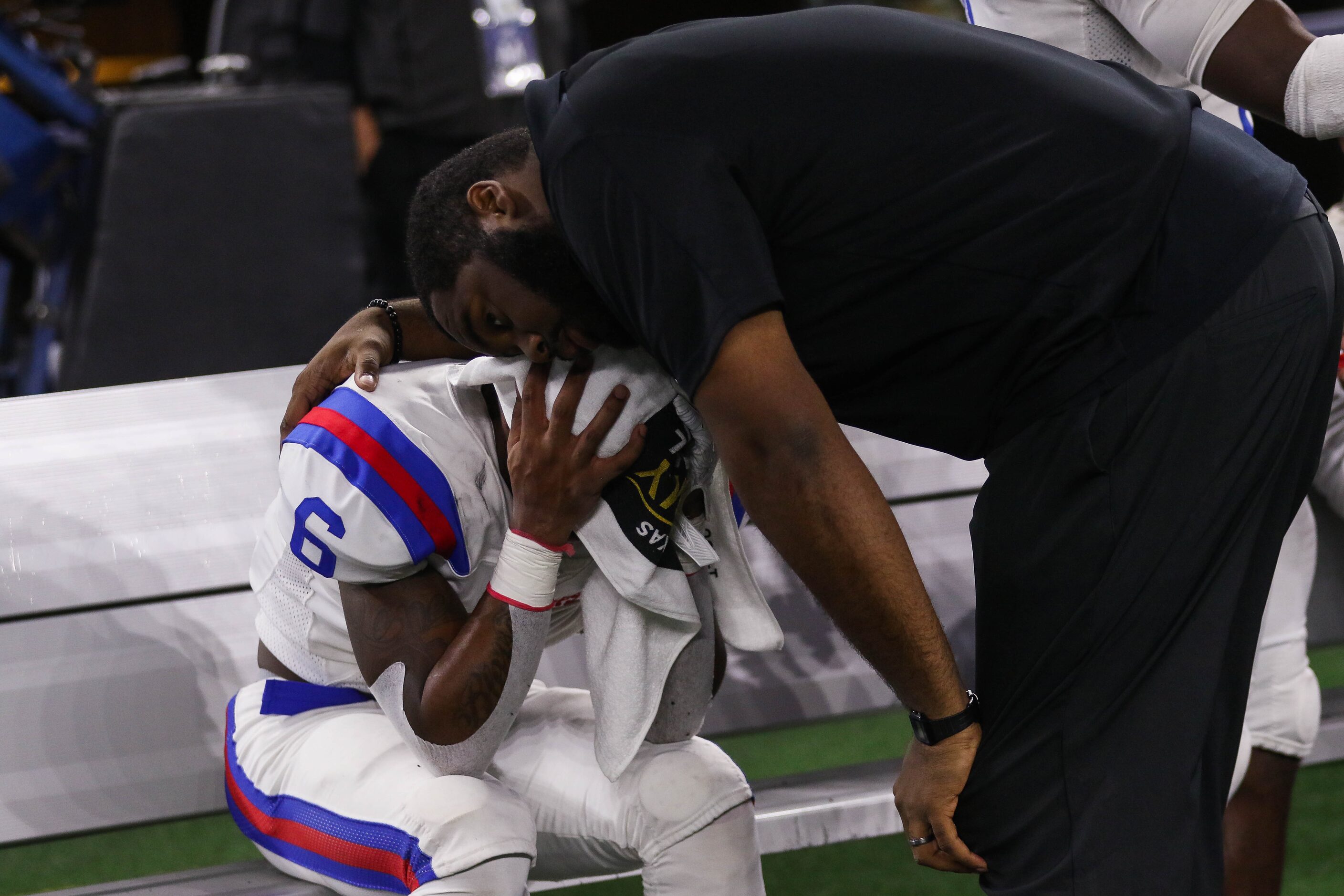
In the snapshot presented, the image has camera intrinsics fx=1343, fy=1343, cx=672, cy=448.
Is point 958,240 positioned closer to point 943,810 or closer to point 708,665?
point 943,810

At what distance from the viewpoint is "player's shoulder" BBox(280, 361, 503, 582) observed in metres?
1.45

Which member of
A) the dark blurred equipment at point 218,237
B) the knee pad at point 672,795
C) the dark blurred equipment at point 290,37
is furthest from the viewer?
the dark blurred equipment at point 290,37

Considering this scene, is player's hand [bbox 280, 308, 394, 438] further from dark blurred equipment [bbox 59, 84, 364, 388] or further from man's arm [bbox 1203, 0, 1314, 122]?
dark blurred equipment [bbox 59, 84, 364, 388]

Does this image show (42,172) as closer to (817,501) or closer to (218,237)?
(218,237)

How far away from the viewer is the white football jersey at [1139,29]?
1.46 meters

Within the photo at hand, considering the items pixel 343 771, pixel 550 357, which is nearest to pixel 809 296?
pixel 550 357

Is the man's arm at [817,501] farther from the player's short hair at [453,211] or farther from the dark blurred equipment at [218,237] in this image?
the dark blurred equipment at [218,237]

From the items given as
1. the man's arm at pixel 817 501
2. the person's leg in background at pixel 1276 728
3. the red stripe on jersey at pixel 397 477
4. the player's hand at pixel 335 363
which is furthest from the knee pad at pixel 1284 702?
the player's hand at pixel 335 363

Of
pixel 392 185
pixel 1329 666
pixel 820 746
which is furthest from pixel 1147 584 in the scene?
pixel 392 185

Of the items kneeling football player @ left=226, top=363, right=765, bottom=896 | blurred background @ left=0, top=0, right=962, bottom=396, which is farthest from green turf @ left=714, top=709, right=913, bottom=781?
blurred background @ left=0, top=0, right=962, bottom=396

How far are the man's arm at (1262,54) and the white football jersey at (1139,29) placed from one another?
0.01 meters

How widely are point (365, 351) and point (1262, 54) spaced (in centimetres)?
107

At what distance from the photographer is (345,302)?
147 inches

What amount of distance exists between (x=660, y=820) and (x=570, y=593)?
0.28m
